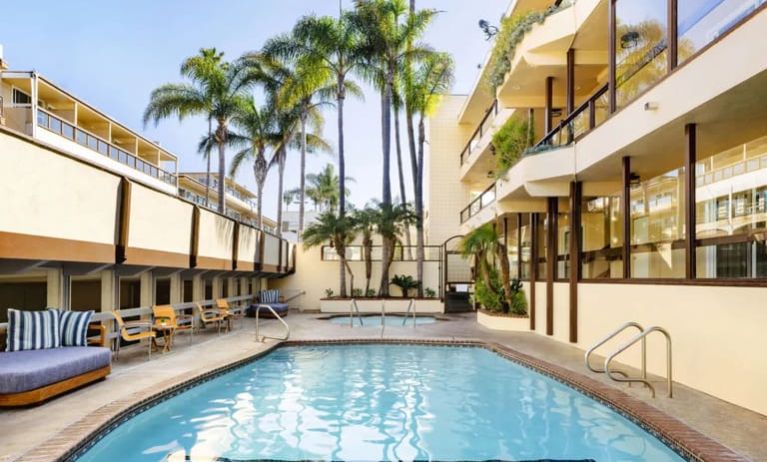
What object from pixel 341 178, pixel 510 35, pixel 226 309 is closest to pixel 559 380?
pixel 510 35

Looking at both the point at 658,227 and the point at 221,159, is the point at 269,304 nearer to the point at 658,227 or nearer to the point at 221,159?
the point at 221,159

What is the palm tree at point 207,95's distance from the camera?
69.2 feet

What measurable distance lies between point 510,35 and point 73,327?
1142 cm

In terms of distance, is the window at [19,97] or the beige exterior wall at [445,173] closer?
the window at [19,97]

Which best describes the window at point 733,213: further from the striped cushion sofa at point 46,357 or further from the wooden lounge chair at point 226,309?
the wooden lounge chair at point 226,309

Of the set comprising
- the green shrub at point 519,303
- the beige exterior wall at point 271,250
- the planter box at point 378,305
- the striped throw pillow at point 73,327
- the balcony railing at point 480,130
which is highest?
the balcony railing at point 480,130

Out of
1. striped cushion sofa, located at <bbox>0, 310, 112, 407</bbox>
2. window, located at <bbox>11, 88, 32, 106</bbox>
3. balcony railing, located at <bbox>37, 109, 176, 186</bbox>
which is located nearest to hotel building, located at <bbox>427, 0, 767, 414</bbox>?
striped cushion sofa, located at <bbox>0, 310, 112, 407</bbox>

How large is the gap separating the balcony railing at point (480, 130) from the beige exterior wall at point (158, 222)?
41.8ft

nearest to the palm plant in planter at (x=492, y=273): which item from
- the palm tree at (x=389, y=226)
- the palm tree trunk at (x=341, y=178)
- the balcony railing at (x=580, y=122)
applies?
the balcony railing at (x=580, y=122)

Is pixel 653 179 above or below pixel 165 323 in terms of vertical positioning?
above

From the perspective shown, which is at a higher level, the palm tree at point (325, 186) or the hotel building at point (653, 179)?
the palm tree at point (325, 186)

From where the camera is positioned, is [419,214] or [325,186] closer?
[419,214]

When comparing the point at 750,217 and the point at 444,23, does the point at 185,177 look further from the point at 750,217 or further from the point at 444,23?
the point at 750,217

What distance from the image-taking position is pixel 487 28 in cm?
1545
